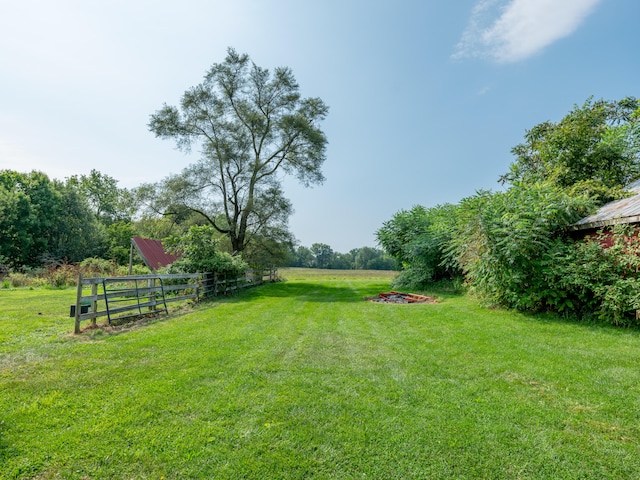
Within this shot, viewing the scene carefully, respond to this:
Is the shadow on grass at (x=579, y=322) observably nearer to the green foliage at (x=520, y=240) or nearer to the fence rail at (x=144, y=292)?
the green foliage at (x=520, y=240)

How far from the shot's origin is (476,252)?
9.30 metres

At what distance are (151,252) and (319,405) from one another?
17770 mm

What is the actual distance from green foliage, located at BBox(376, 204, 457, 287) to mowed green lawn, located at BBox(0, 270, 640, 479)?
28.5 feet

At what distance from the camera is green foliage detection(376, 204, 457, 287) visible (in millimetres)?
14898

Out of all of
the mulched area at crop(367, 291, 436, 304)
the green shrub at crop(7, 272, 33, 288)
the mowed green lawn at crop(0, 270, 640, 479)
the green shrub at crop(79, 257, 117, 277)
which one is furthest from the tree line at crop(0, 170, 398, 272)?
the mowed green lawn at crop(0, 270, 640, 479)

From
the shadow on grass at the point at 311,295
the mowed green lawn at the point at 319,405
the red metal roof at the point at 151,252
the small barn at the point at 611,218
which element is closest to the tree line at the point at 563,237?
the small barn at the point at 611,218

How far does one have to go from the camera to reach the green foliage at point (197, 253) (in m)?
12.4

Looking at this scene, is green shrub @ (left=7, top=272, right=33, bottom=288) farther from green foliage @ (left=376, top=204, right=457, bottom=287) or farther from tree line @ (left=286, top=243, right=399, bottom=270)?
tree line @ (left=286, top=243, right=399, bottom=270)

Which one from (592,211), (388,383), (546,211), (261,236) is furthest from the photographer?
(261,236)

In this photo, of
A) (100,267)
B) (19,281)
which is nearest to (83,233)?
(100,267)

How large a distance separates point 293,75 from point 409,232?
12.5 metres

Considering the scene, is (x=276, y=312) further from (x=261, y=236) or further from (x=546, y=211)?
(x=261, y=236)

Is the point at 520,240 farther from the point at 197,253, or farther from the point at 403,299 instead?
the point at 197,253

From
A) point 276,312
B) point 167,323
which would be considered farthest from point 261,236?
point 167,323
